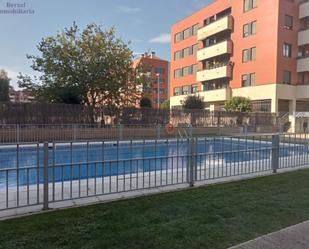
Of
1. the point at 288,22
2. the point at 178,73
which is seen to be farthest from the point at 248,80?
the point at 178,73

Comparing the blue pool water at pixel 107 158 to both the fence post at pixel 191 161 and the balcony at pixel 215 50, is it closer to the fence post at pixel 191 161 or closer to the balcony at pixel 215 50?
the fence post at pixel 191 161

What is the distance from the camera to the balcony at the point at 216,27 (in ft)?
127

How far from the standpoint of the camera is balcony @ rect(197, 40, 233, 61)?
3878cm

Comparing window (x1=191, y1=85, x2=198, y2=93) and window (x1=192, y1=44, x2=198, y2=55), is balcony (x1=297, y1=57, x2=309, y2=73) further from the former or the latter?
window (x1=192, y1=44, x2=198, y2=55)

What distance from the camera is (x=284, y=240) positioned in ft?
12.6

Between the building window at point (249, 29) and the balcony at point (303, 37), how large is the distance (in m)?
5.18

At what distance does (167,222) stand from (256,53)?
1367 inches

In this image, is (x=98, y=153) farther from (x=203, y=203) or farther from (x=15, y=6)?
(x=15, y=6)

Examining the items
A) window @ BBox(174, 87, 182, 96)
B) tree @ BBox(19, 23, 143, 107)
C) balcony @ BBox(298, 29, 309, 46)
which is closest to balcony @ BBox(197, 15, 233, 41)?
balcony @ BBox(298, 29, 309, 46)

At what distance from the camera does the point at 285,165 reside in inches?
363

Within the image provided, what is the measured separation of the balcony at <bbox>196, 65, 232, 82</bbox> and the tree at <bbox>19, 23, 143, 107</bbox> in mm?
17991

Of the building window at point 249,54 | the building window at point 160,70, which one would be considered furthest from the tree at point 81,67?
the building window at point 160,70

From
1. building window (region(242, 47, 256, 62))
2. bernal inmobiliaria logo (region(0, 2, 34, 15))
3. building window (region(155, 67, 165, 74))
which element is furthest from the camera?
building window (region(155, 67, 165, 74))

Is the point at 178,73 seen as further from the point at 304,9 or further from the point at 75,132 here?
the point at 75,132
